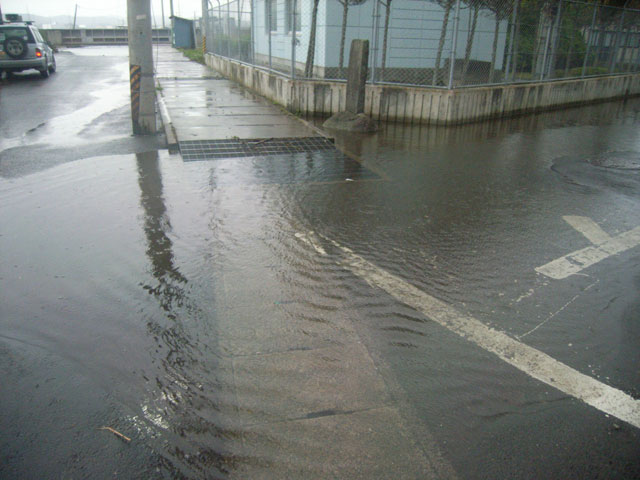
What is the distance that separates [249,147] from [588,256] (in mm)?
5981

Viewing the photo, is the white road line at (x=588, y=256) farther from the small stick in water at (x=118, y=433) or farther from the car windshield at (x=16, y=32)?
the car windshield at (x=16, y=32)

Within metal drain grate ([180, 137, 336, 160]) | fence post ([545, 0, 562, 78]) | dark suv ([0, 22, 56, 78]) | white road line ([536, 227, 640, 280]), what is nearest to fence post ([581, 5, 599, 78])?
fence post ([545, 0, 562, 78])

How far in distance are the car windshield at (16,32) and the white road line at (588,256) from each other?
21.2 meters

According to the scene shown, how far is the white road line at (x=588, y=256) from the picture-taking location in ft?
15.9

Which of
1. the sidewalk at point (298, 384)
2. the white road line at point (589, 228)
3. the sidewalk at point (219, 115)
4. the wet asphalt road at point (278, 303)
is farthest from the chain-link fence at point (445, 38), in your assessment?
the sidewalk at point (298, 384)

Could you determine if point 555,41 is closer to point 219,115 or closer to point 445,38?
point 445,38

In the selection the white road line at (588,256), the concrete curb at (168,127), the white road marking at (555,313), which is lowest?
the white road marking at (555,313)

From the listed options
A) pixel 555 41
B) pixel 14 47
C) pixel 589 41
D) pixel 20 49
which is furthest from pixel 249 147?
pixel 14 47

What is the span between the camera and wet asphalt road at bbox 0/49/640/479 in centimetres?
280

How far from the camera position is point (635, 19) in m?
19.0

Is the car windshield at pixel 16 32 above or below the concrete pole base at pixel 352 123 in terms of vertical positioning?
above

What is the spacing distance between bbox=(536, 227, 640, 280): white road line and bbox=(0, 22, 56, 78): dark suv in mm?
20779

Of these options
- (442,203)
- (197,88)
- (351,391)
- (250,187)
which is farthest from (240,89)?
(351,391)

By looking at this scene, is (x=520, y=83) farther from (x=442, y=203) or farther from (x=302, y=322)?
(x=302, y=322)
